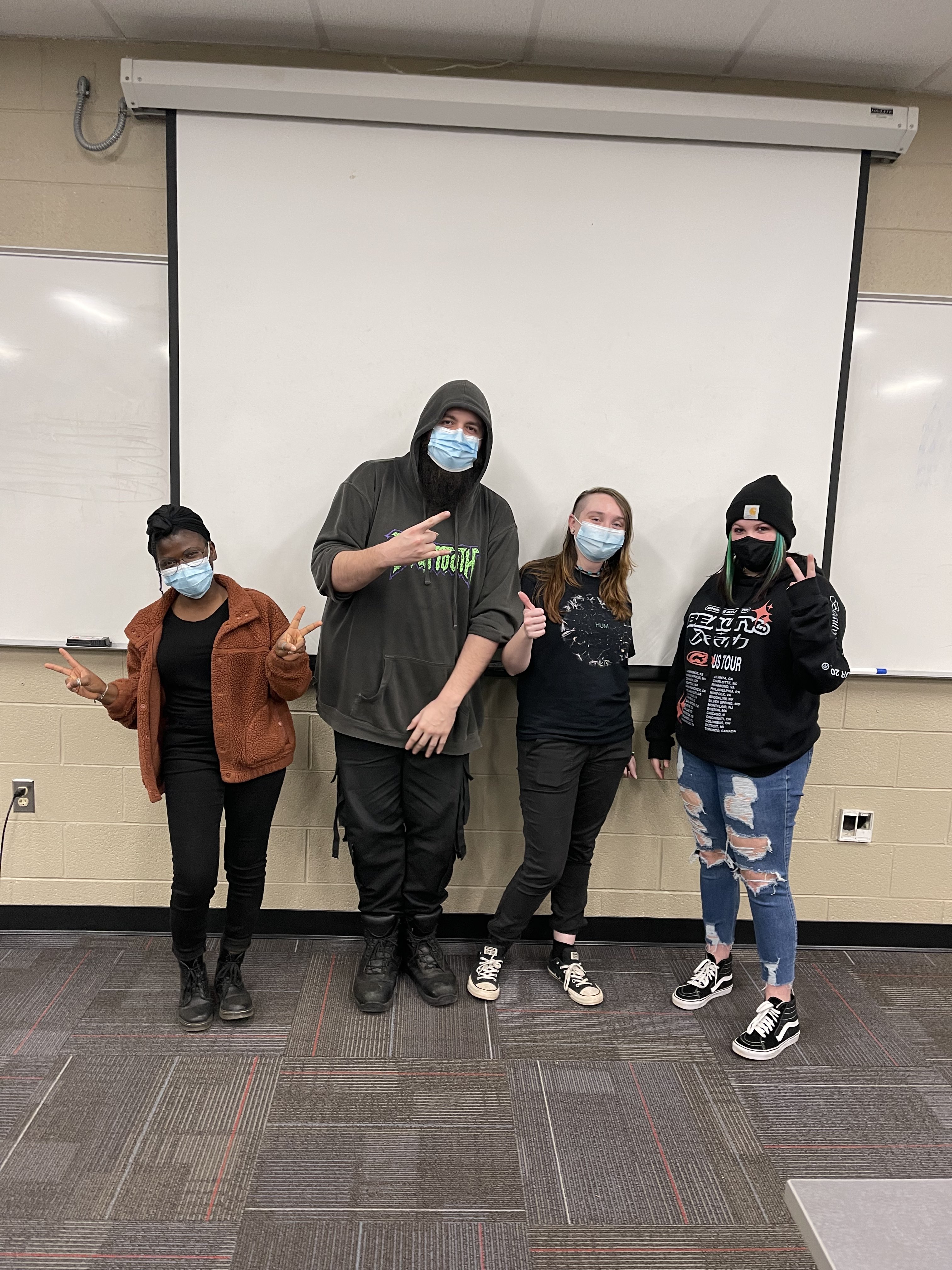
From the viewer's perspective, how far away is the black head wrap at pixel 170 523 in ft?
6.33

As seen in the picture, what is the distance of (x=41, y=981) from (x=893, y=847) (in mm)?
2783

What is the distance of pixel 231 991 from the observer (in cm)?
220

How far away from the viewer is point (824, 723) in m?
2.61

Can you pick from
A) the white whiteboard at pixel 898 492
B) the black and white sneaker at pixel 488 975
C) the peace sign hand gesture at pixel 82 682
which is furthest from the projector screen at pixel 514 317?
the black and white sneaker at pixel 488 975

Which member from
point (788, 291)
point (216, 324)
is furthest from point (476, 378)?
point (788, 291)

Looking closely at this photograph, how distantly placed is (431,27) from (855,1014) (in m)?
3.09

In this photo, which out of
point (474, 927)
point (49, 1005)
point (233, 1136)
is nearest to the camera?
point (233, 1136)

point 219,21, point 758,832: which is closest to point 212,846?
point 758,832

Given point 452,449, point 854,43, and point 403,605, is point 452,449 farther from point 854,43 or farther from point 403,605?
point 854,43

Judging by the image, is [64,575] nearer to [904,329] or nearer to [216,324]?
[216,324]

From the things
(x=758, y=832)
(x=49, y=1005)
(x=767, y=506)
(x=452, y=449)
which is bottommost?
(x=49, y=1005)

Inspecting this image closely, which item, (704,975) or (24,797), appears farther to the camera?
(24,797)

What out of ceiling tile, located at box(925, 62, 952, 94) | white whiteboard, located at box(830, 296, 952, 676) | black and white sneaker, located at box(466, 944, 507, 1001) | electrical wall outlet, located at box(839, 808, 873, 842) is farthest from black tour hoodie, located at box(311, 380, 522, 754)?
ceiling tile, located at box(925, 62, 952, 94)

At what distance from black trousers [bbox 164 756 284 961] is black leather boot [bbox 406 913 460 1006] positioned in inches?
18.9
